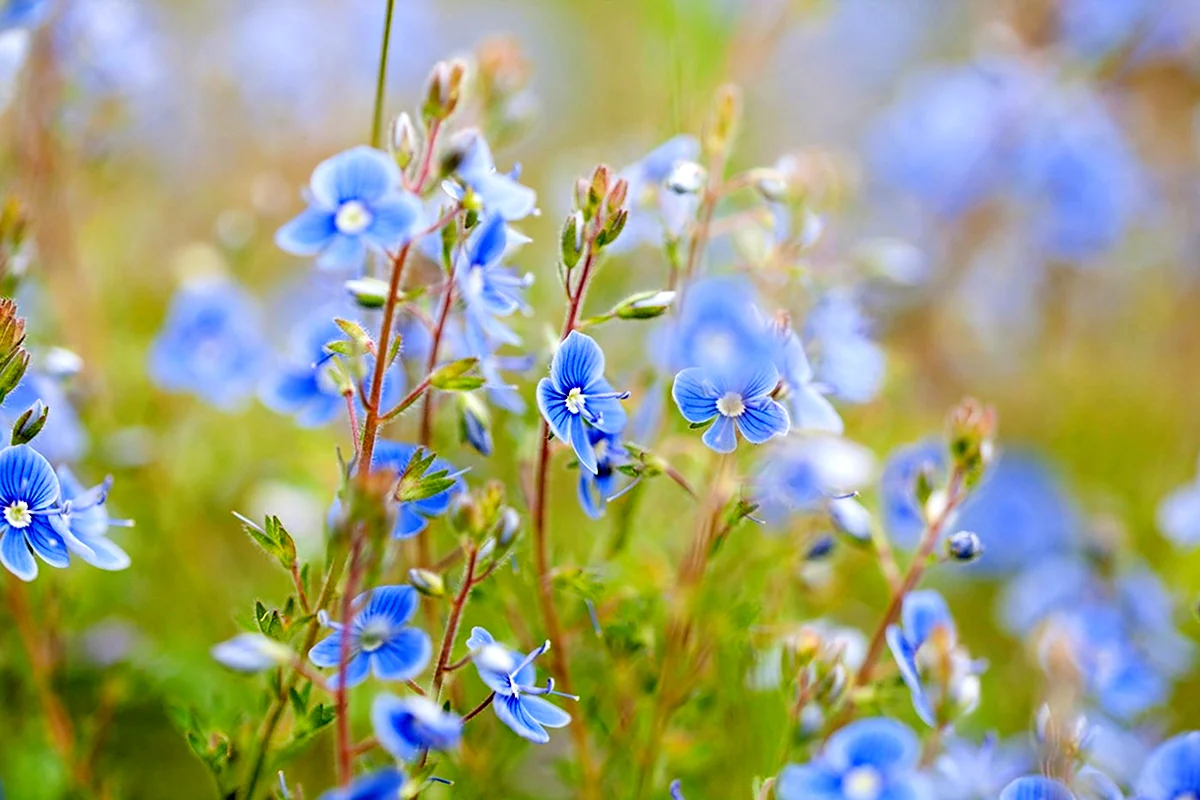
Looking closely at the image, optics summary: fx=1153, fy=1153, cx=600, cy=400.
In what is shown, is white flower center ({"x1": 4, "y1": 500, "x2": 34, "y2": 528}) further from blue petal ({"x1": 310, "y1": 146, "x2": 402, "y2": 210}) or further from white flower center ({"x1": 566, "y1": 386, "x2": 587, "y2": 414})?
white flower center ({"x1": 566, "y1": 386, "x2": 587, "y2": 414})

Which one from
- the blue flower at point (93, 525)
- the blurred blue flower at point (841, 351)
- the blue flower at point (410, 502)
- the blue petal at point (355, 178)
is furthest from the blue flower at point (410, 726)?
the blurred blue flower at point (841, 351)

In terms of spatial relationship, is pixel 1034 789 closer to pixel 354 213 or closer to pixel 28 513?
pixel 354 213

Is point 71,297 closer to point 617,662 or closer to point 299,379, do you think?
point 299,379

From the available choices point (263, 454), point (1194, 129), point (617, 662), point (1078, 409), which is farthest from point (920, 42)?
point (617, 662)

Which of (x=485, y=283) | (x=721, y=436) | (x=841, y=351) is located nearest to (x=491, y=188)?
(x=485, y=283)

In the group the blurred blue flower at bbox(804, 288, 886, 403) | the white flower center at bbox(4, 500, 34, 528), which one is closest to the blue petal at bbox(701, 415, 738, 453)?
the blurred blue flower at bbox(804, 288, 886, 403)

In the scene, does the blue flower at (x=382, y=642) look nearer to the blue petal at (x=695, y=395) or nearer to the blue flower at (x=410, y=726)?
the blue flower at (x=410, y=726)
